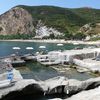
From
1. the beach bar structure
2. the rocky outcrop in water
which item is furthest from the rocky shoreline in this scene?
the beach bar structure

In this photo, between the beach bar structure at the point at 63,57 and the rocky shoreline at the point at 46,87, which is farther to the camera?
the beach bar structure at the point at 63,57

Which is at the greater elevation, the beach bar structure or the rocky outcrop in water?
the rocky outcrop in water

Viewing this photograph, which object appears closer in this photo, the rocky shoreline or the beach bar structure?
the rocky shoreline

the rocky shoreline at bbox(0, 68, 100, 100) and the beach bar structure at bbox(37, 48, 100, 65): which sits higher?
the rocky shoreline at bbox(0, 68, 100, 100)

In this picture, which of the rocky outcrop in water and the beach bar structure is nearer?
the rocky outcrop in water

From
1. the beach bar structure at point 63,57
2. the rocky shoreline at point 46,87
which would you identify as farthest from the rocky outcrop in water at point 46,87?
the beach bar structure at point 63,57

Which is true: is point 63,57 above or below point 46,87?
below

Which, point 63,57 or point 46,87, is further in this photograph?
point 63,57

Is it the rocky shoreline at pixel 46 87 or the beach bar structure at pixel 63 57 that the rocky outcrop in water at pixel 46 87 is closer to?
the rocky shoreline at pixel 46 87

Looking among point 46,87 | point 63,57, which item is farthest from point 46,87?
point 63,57

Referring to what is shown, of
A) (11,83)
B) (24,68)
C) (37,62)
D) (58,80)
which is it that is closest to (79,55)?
(37,62)

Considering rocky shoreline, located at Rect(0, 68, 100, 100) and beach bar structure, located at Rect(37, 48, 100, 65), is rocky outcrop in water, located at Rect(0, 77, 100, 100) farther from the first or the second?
beach bar structure, located at Rect(37, 48, 100, 65)

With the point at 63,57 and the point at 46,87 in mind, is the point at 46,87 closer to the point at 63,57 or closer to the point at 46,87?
the point at 46,87

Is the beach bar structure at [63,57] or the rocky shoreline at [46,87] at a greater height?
the rocky shoreline at [46,87]
